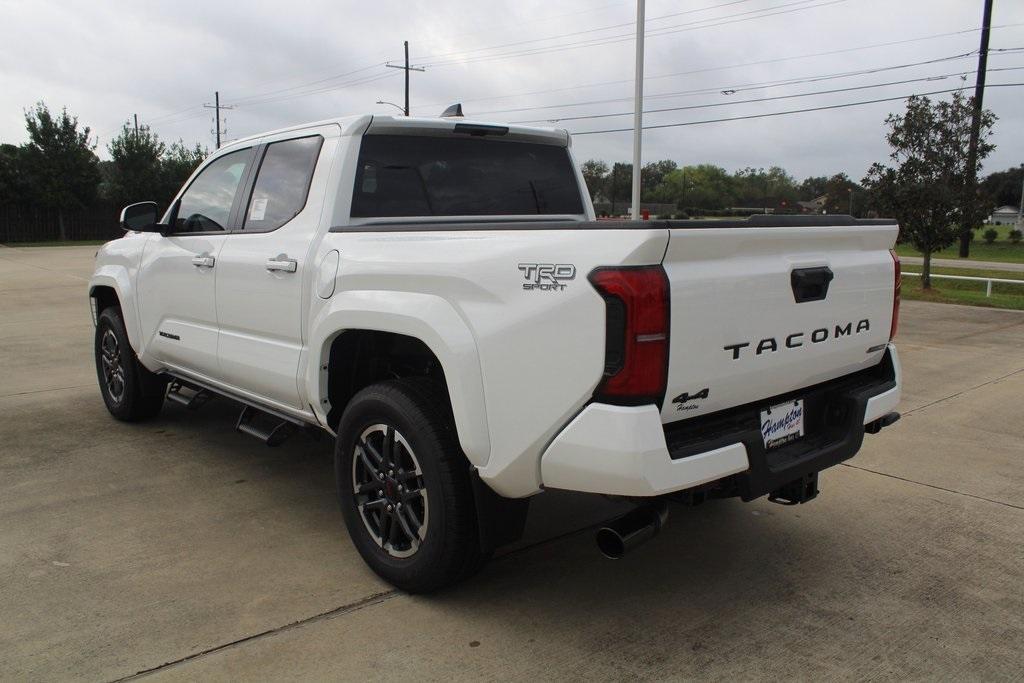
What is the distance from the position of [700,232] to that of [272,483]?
3084 mm

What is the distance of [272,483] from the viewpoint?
15.4ft

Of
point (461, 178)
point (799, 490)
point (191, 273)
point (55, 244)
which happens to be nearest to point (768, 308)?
point (799, 490)

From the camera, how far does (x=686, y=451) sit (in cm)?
266

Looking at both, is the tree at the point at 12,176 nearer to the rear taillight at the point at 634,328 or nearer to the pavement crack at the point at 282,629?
the pavement crack at the point at 282,629

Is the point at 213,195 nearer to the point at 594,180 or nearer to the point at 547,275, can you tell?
the point at 547,275

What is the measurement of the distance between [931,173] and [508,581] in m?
15.4

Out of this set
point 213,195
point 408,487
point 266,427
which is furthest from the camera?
point 213,195

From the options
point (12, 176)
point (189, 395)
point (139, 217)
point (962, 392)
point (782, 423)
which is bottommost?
point (962, 392)

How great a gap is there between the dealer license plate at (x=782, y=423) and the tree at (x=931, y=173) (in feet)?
47.2

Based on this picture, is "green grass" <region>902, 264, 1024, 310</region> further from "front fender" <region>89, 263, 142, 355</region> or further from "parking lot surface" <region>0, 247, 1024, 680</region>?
"front fender" <region>89, 263, 142, 355</region>

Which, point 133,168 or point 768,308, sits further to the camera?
point 133,168

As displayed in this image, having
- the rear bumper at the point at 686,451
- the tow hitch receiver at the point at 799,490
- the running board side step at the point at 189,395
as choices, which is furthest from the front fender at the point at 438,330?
the running board side step at the point at 189,395

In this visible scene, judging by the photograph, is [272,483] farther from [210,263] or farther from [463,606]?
[463,606]

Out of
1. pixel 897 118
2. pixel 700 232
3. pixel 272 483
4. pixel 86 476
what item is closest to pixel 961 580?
pixel 700 232
